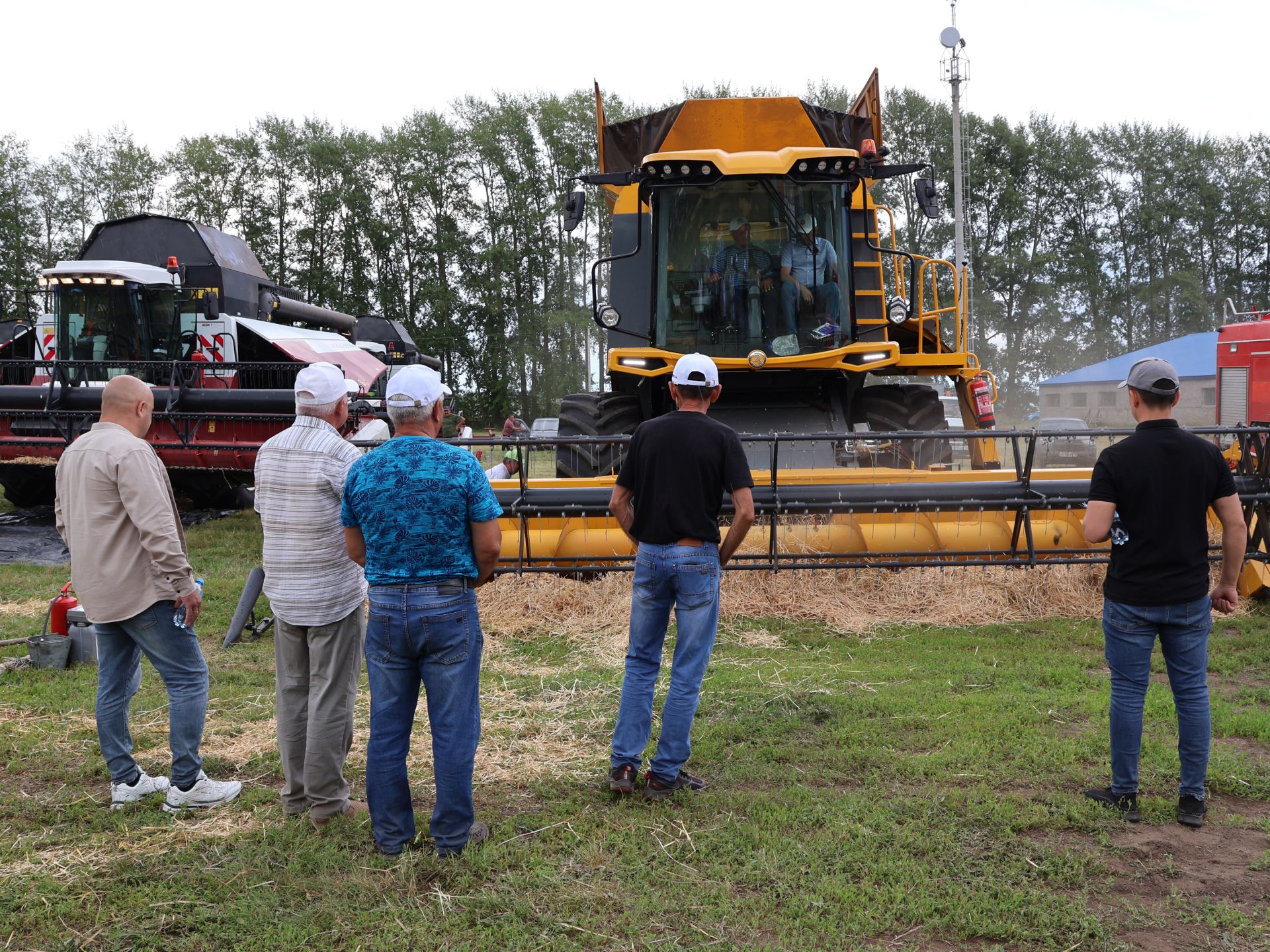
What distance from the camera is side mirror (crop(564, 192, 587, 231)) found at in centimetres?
877

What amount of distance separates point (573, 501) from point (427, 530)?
375 centimetres

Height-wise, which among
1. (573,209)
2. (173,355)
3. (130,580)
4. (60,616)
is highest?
(573,209)

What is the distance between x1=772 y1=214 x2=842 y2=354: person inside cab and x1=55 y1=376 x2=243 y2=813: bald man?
215 inches

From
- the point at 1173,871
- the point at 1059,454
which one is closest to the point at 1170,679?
the point at 1173,871

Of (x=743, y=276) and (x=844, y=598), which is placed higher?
(x=743, y=276)

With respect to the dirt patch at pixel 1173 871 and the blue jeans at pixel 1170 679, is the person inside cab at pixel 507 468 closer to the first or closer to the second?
the blue jeans at pixel 1170 679

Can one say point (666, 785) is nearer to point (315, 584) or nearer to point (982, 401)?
point (315, 584)

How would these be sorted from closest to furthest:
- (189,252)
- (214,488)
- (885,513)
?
(885,513) < (214,488) < (189,252)

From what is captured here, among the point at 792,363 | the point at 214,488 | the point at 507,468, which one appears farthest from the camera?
the point at 214,488

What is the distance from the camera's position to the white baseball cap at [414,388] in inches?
146

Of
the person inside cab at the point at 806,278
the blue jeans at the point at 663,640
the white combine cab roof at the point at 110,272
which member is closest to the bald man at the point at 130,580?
the blue jeans at the point at 663,640

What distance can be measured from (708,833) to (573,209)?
6.23 metres

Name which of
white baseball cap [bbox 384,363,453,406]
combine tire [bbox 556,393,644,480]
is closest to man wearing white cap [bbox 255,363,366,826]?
white baseball cap [bbox 384,363,453,406]

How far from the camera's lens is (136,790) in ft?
14.4
